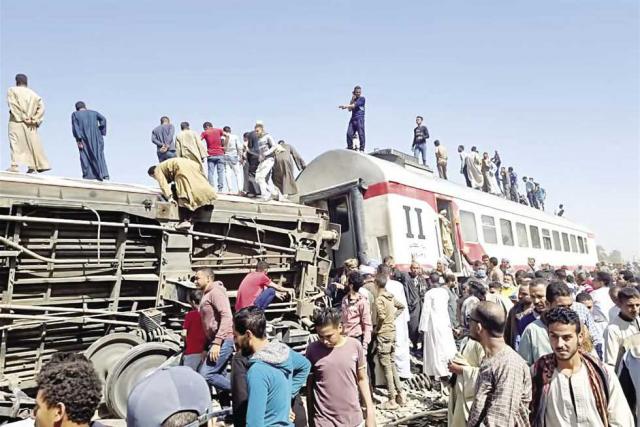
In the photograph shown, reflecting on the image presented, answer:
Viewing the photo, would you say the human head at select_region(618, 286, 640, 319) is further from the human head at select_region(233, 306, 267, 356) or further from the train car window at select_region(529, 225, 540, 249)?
the train car window at select_region(529, 225, 540, 249)

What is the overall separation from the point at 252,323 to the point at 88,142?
6.66m

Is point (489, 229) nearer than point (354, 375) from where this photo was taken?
No

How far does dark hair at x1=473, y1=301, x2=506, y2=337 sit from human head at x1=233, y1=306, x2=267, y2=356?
127cm

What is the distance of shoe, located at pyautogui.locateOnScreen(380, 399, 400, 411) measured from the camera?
6082 millimetres

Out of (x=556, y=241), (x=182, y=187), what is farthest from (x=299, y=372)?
(x=556, y=241)

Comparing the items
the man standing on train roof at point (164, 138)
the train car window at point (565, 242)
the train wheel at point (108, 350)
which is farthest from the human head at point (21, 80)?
the train car window at point (565, 242)

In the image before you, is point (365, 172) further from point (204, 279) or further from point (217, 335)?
point (217, 335)

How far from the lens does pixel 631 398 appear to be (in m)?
3.01

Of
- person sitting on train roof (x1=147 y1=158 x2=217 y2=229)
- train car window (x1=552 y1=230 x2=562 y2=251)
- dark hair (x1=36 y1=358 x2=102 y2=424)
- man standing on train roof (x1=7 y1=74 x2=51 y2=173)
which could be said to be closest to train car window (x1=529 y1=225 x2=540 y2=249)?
train car window (x1=552 y1=230 x2=562 y2=251)

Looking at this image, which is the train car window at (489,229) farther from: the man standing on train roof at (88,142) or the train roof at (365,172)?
the man standing on train roof at (88,142)

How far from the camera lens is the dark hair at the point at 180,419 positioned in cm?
179

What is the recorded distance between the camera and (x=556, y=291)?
3.77 metres

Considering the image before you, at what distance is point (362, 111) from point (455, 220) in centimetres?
353

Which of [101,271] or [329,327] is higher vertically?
[101,271]
